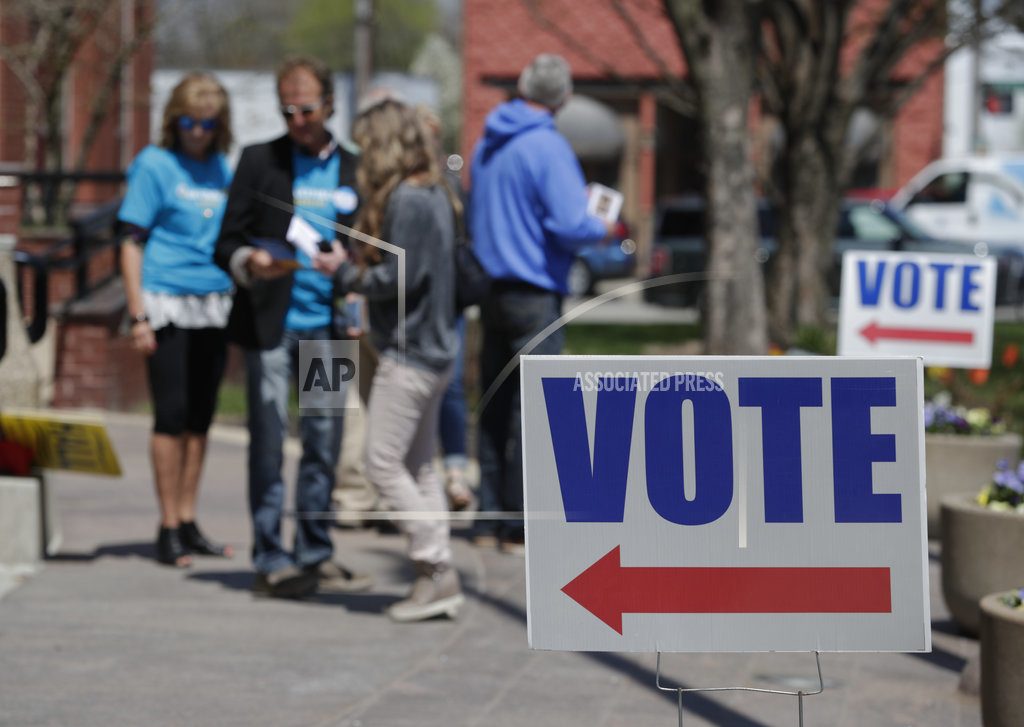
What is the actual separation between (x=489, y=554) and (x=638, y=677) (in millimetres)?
2152

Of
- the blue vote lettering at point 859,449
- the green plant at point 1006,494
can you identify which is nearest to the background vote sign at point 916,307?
the green plant at point 1006,494

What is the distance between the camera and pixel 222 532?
832cm

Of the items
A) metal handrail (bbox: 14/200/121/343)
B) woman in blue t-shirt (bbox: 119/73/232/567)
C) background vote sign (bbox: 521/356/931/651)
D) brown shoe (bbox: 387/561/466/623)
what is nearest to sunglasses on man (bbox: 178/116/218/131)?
woman in blue t-shirt (bbox: 119/73/232/567)

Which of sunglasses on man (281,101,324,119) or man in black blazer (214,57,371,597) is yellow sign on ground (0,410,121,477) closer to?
man in black blazer (214,57,371,597)

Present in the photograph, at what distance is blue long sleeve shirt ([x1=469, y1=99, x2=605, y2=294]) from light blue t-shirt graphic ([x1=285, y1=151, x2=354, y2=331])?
0.61 metres

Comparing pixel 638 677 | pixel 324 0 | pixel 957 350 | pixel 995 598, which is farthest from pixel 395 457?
pixel 324 0

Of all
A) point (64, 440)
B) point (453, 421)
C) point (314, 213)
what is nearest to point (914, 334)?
point (453, 421)

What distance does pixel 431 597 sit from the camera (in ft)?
21.0

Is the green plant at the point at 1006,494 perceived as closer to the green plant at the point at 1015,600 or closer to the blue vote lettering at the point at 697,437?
the green plant at the point at 1015,600

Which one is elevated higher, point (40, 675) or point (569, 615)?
point (569, 615)

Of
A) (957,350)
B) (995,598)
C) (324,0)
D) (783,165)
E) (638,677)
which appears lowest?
(638,677)

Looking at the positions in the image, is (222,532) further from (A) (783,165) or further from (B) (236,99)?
(B) (236,99)

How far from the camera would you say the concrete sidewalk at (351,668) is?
5230mm

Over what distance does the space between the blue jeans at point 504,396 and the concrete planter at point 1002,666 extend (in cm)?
271
